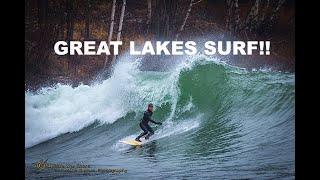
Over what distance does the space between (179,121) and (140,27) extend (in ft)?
3.05

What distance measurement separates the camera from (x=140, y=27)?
718 centimetres

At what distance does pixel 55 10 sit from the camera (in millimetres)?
7199

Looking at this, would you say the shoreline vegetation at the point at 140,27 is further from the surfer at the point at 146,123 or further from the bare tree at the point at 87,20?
the surfer at the point at 146,123

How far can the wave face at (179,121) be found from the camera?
7152mm

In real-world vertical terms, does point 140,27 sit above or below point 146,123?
above

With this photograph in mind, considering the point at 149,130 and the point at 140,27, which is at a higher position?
the point at 140,27

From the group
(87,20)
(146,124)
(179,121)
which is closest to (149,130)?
(146,124)

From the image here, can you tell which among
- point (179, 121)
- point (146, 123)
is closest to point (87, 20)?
point (146, 123)

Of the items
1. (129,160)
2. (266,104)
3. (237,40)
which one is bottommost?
(129,160)

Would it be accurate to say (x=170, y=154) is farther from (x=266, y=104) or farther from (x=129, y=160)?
(x=266, y=104)

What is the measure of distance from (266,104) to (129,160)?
1.34 meters

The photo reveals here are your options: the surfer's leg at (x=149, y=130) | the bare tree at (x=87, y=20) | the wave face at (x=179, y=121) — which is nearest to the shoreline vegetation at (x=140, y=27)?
the bare tree at (x=87, y=20)

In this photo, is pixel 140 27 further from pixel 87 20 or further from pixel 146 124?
pixel 146 124

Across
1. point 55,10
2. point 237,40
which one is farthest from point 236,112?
point 55,10
